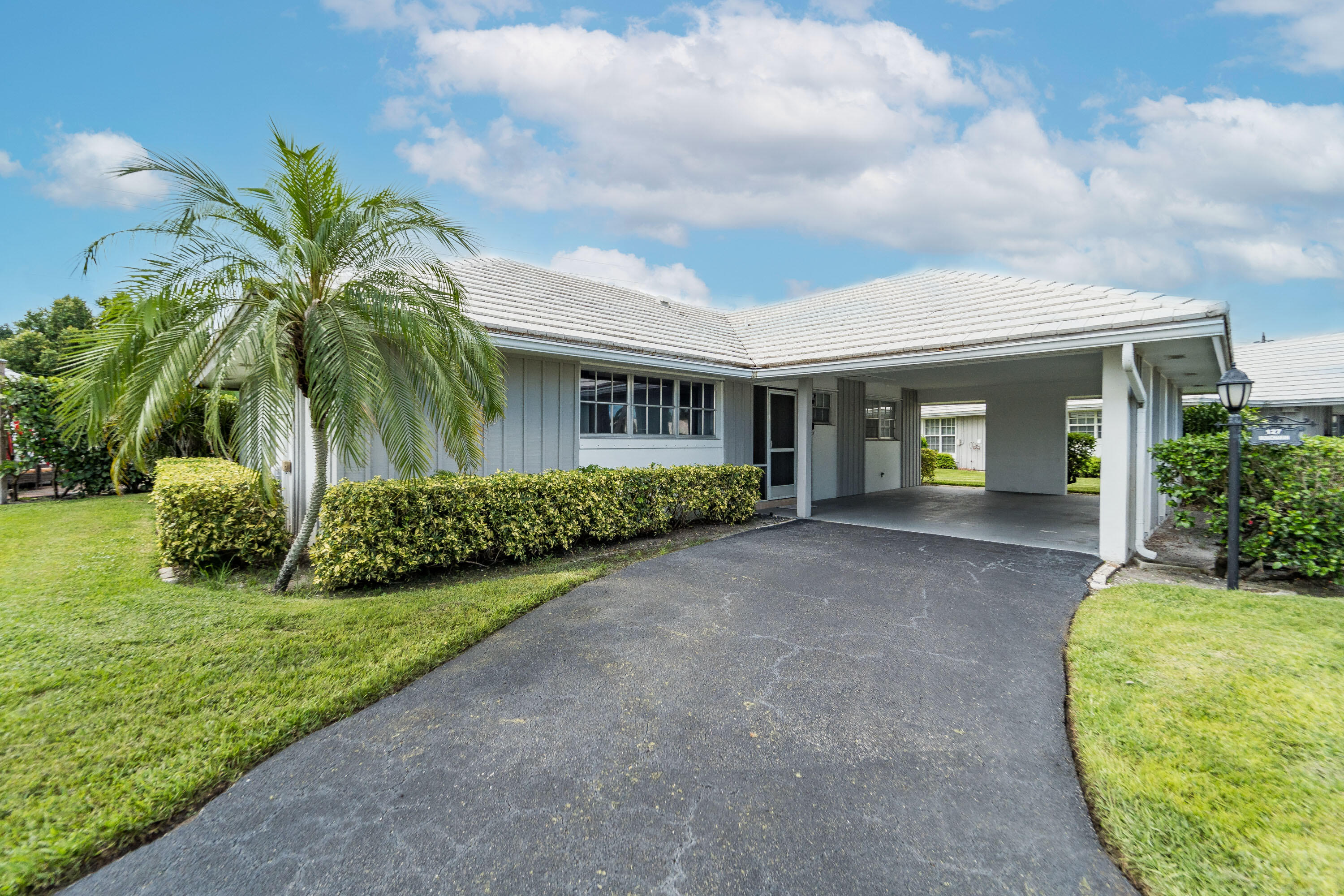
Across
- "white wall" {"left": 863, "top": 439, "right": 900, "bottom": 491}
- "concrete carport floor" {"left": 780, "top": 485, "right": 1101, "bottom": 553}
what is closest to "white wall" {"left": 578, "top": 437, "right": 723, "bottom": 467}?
"concrete carport floor" {"left": 780, "top": 485, "right": 1101, "bottom": 553}

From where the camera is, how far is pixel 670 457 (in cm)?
1006

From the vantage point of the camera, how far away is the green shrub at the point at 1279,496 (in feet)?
19.1

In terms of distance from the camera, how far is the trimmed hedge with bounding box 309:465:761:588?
229 inches

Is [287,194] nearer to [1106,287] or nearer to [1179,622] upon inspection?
[1179,622]

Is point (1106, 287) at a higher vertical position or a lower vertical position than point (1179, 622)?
higher

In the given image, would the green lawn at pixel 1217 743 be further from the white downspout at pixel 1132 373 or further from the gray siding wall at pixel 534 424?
the gray siding wall at pixel 534 424

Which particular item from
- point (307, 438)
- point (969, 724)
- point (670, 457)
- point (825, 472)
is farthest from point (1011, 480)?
point (307, 438)

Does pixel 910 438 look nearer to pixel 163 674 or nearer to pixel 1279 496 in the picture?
pixel 1279 496

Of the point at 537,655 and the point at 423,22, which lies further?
the point at 423,22

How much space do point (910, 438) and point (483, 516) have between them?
14.0m

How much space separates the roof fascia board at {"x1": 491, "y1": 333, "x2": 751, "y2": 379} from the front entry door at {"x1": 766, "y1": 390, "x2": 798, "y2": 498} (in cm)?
153

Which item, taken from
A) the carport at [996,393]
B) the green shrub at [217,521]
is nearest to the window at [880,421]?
the carport at [996,393]

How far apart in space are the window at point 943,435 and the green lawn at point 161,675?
25.3 m

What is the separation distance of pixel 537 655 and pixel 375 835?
188 cm
